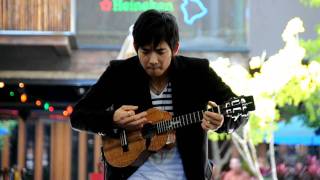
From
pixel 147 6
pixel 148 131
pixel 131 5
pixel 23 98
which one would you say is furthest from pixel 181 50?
pixel 148 131

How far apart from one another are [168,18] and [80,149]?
42.2 ft

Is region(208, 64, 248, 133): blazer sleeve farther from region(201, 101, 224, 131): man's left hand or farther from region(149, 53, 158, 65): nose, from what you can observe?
region(149, 53, 158, 65): nose

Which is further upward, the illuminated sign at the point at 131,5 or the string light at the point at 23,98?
the illuminated sign at the point at 131,5

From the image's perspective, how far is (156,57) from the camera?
8.37 ft

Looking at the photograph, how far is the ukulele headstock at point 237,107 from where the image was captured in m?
2.47

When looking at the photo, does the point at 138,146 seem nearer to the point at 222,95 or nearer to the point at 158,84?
the point at 158,84

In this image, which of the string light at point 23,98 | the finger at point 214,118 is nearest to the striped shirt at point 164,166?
the finger at point 214,118

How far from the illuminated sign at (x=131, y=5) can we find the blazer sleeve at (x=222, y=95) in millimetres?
9203

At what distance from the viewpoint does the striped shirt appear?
8.70ft

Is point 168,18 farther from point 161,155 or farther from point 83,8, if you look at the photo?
point 83,8

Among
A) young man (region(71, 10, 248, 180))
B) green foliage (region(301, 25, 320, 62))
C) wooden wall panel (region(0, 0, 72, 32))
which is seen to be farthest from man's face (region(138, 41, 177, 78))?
wooden wall panel (region(0, 0, 72, 32))

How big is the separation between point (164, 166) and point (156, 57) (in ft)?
1.47

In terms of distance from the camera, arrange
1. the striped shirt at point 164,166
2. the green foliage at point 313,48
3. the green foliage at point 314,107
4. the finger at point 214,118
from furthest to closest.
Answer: the green foliage at point 314,107, the green foliage at point 313,48, the striped shirt at point 164,166, the finger at point 214,118

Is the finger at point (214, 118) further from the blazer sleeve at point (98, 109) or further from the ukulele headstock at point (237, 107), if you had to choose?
the blazer sleeve at point (98, 109)
